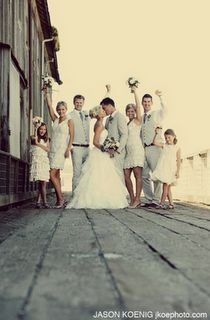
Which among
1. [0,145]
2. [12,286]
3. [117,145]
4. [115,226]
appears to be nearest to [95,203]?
[117,145]

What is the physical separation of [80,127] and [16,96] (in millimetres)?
1378

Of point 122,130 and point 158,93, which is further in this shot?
point 122,130

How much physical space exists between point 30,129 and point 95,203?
493 centimetres

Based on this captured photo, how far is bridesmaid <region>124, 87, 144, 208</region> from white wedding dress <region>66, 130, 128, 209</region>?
0.20 metres

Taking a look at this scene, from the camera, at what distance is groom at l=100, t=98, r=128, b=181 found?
971 cm

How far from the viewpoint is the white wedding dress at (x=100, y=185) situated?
31.5 feet

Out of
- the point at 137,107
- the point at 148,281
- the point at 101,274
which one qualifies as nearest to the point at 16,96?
the point at 137,107

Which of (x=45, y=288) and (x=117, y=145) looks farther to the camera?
(x=117, y=145)

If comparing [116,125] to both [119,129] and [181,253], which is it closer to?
[119,129]

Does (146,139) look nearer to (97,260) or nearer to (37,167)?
(37,167)

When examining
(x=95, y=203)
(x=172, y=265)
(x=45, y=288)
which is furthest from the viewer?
(x=95, y=203)

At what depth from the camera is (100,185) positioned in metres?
9.84

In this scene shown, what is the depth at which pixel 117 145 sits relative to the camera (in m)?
9.62

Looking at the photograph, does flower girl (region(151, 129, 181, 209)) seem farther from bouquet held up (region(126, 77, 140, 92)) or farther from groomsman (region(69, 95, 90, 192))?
groomsman (region(69, 95, 90, 192))
